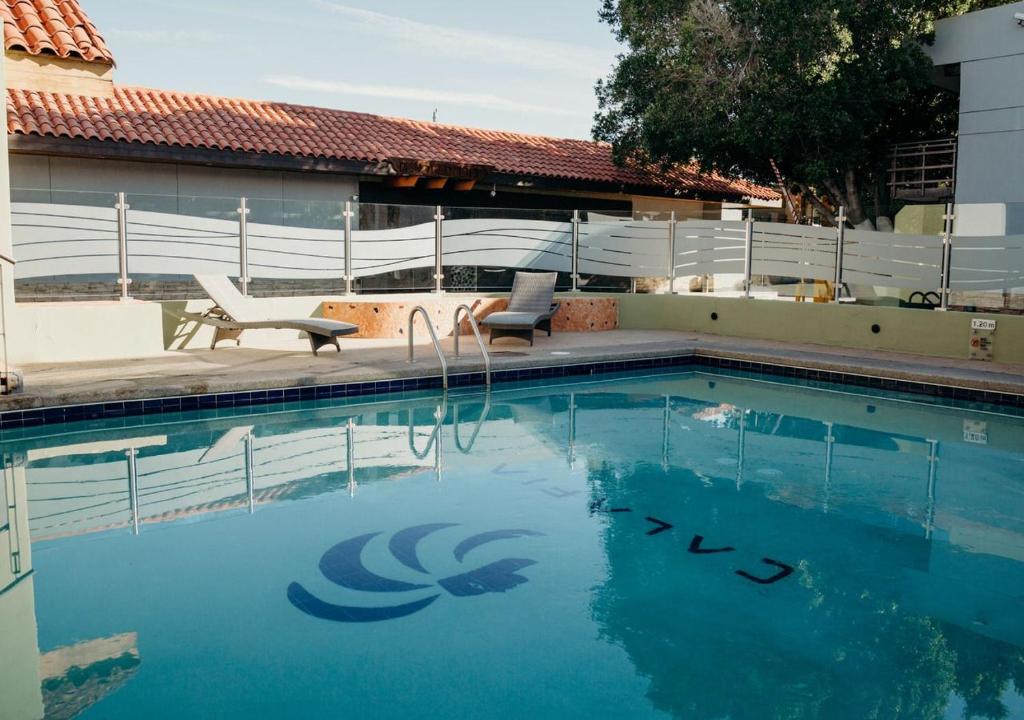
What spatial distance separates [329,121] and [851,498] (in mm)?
13959

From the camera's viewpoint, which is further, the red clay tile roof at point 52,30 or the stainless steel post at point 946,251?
the red clay tile roof at point 52,30

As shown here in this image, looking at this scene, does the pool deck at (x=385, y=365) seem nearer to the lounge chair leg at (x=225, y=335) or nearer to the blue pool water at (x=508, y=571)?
the lounge chair leg at (x=225, y=335)

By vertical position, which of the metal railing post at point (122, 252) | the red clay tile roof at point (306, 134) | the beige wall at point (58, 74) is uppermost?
the beige wall at point (58, 74)

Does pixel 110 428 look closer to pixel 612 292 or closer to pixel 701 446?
pixel 701 446

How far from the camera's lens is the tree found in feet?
47.9

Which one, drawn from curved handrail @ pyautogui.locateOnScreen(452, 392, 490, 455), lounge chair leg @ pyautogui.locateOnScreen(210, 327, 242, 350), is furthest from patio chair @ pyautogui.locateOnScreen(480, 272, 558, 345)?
lounge chair leg @ pyautogui.locateOnScreen(210, 327, 242, 350)

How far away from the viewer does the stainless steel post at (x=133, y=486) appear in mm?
5523

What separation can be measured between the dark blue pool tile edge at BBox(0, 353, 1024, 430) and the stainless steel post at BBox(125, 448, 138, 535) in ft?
3.04

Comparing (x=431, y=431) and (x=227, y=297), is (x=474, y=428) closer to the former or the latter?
(x=431, y=431)

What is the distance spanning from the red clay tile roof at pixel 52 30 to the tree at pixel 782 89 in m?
9.99

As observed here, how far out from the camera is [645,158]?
18344 mm

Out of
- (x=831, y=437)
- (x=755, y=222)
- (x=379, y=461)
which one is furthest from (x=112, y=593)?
(x=755, y=222)

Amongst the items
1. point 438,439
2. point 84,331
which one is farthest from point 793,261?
point 84,331

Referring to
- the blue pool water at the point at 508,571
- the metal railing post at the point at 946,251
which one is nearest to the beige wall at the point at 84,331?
the blue pool water at the point at 508,571
